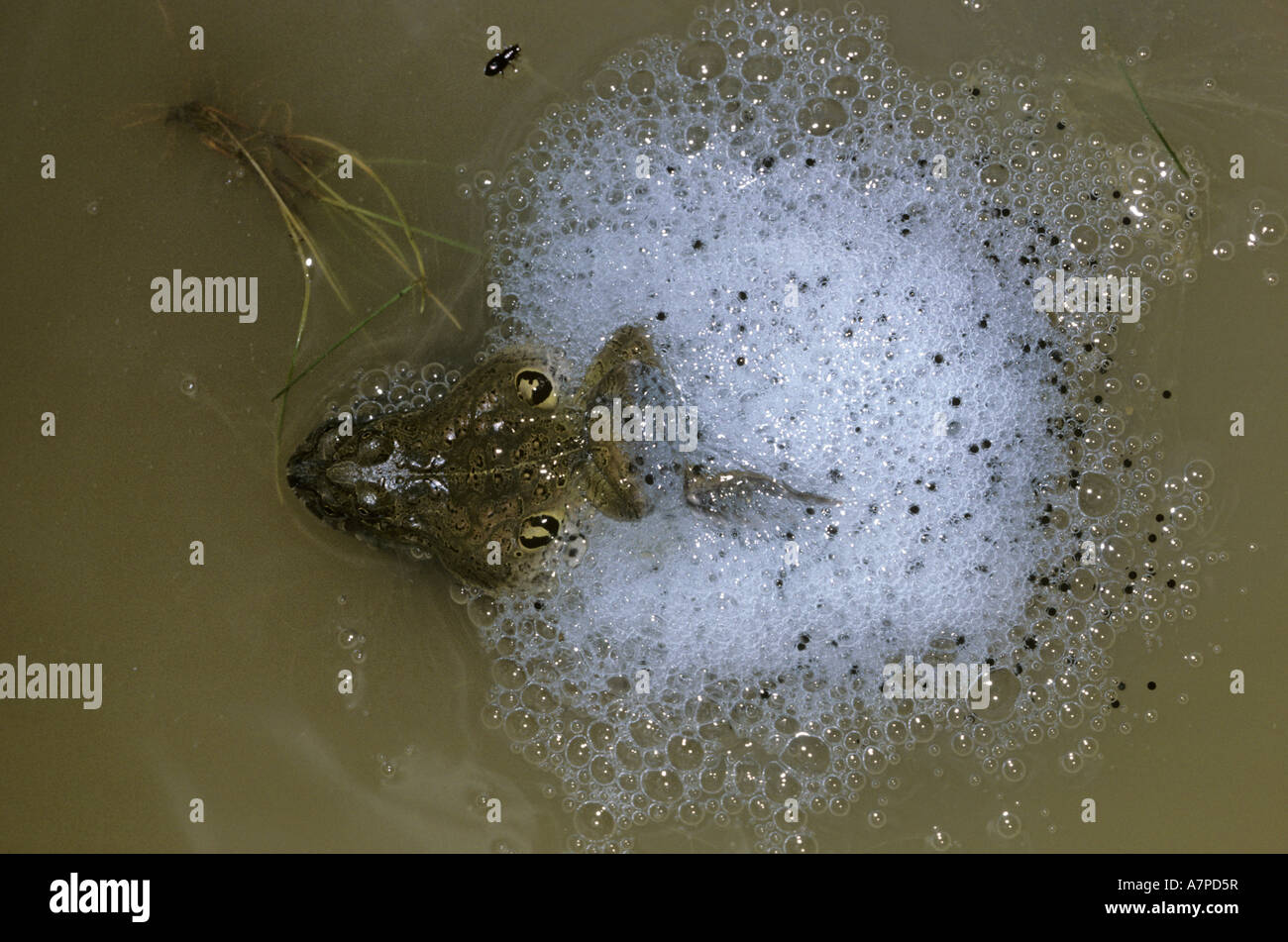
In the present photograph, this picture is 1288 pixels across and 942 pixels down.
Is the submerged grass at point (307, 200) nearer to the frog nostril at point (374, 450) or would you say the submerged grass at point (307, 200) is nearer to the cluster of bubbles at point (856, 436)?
the frog nostril at point (374, 450)

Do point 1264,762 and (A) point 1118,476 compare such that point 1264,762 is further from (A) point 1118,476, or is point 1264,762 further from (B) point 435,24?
(B) point 435,24

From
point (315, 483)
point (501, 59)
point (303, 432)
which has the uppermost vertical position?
point (501, 59)

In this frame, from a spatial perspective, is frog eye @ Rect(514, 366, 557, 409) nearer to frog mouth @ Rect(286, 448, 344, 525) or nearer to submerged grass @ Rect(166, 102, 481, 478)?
submerged grass @ Rect(166, 102, 481, 478)

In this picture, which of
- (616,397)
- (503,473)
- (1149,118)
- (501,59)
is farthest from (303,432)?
(1149,118)

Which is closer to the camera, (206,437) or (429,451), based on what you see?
(429,451)

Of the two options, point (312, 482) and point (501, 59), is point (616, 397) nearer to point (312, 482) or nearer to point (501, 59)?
point (312, 482)

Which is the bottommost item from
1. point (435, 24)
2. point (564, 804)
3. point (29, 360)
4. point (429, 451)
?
point (564, 804)
